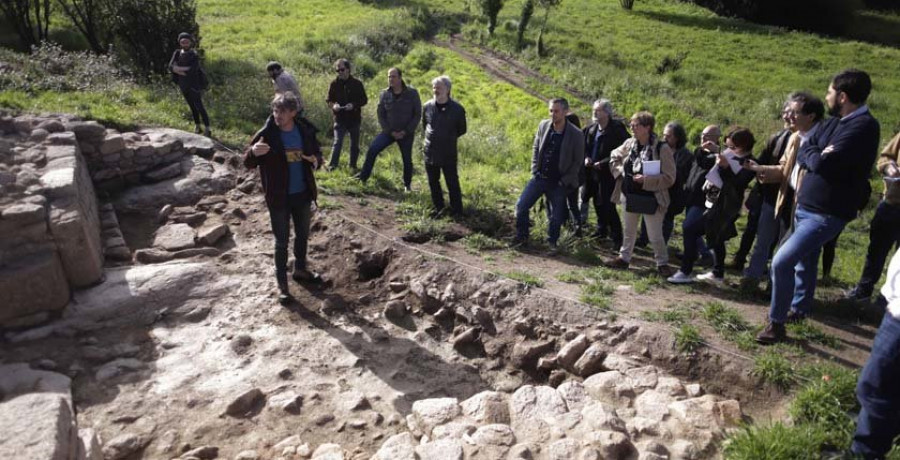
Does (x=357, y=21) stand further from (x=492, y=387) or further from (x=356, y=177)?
(x=492, y=387)

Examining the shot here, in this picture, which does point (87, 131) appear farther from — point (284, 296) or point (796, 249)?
point (796, 249)

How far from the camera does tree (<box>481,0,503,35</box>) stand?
3019 centimetres

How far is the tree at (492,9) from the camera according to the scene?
30.2 metres

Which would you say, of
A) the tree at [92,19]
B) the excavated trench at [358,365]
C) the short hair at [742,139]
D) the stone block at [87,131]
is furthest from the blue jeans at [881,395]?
the tree at [92,19]

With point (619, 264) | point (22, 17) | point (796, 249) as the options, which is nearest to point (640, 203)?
point (619, 264)

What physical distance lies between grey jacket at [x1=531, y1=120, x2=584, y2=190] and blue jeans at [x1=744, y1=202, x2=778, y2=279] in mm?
2081

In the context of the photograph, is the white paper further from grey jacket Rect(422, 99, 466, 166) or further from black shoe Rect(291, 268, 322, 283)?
black shoe Rect(291, 268, 322, 283)

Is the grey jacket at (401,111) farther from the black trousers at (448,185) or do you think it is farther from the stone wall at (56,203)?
the stone wall at (56,203)

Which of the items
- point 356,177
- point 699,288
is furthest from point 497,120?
point 699,288

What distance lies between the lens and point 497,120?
59.4 ft

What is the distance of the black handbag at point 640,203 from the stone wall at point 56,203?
6064 mm

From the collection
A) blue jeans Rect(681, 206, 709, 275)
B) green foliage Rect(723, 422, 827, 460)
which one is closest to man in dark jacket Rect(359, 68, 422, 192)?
blue jeans Rect(681, 206, 709, 275)

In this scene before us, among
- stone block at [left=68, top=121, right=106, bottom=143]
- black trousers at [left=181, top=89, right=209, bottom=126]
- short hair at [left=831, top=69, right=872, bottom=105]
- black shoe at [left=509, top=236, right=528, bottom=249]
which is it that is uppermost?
short hair at [left=831, top=69, right=872, bottom=105]

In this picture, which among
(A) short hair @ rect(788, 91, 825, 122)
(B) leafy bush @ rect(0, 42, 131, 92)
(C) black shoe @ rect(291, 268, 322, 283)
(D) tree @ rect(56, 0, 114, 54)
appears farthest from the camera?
(D) tree @ rect(56, 0, 114, 54)
